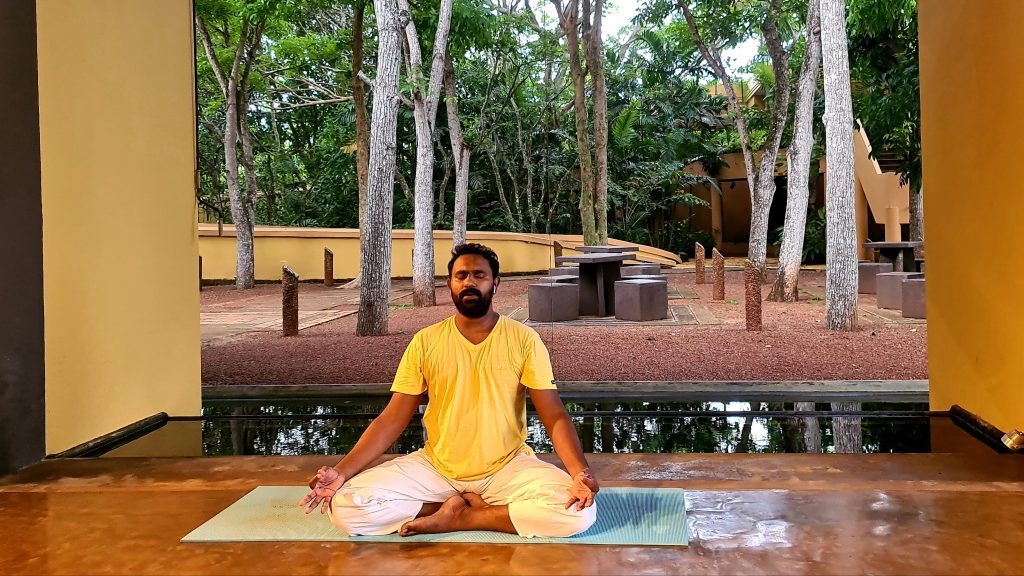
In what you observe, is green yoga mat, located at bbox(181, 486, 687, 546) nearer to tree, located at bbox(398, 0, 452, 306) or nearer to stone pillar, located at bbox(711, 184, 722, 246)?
tree, located at bbox(398, 0, 452, 306)

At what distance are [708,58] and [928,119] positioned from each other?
37.3 ft

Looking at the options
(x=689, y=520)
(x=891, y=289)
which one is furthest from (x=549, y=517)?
(x=891, y=289)

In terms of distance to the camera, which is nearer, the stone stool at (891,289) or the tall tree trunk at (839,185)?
the tall tree trunk at (839,185)

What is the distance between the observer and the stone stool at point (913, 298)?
9.52 m

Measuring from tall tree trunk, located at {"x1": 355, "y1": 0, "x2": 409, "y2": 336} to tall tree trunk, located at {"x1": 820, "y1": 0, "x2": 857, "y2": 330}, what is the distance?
4536mm

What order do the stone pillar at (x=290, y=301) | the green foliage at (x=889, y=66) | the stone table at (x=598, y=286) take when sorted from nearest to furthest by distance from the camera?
the stone pillar at (x=290, y=301)
the green foliage at (x=889, y=66)
the stone table at (x=598, y=286)

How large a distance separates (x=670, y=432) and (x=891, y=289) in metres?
6.95

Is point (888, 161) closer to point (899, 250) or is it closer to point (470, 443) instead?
point (899, 250)

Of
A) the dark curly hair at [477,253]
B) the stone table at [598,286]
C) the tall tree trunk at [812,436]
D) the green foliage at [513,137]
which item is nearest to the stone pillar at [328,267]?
the green foliage at [513,137]

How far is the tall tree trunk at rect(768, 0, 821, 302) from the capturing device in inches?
448

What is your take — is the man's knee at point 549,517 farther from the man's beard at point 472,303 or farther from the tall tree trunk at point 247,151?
the tall tree trunk at point 247,151

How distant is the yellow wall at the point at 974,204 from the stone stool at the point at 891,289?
20.2ft

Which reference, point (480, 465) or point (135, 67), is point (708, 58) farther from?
point (480, 465)

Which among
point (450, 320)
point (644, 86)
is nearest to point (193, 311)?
point (450, 320)
